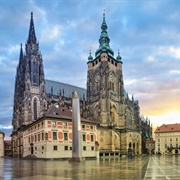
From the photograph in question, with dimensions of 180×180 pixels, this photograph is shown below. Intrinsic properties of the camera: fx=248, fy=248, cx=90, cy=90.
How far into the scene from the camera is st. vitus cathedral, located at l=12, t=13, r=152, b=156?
291 feet

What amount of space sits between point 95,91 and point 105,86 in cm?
664

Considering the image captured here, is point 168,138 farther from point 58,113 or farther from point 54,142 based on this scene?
point 54,142

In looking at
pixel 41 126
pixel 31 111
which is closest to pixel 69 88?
pixel 31 111

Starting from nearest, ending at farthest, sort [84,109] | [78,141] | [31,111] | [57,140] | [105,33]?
1. [78,141]
2. [57,140]
3. [31,111]
4. [84,109]
5. [105,33]

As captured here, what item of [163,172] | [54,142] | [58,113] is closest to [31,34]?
[58,113]

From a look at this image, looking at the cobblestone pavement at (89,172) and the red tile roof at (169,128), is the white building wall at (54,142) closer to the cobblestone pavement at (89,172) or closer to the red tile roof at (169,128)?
the cobblestone pavement at (89,172)

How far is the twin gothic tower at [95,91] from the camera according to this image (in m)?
88.2

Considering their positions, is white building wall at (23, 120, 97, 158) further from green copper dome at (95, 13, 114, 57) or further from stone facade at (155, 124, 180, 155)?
stone facade at (155, 124, 180, 155)

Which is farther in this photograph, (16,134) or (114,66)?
(114,66)

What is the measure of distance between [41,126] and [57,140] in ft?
14.6

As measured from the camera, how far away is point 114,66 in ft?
349

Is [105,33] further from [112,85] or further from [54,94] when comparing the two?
[54,94]

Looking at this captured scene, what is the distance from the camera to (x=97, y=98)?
9969cm

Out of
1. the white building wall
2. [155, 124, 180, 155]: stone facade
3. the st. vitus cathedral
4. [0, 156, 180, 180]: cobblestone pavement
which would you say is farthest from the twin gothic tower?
[0, 156, 180, 180]: cobblestone pavement
